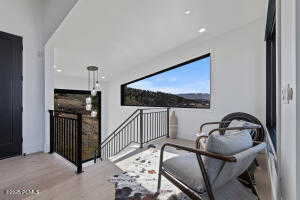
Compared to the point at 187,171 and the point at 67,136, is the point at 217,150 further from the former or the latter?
the point at 67,136

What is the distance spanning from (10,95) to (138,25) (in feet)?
8.74

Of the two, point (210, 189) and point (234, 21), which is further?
point (234, 21)

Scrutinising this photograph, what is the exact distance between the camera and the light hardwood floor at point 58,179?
2.05 metres

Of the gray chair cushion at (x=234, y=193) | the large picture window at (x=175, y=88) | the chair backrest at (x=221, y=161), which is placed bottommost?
the gray chair cushion at (x=234, y=193)

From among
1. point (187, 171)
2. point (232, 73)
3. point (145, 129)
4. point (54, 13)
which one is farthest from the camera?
point (145, 129)

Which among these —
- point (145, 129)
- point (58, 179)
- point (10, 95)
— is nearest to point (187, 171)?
point (58, 179)

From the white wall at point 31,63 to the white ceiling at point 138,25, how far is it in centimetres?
44

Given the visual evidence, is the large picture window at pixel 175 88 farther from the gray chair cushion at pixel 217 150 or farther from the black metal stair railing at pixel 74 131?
the gray chair cushion at pixel 217 150

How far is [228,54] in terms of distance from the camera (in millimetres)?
4340

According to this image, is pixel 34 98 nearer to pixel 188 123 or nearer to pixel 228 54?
pixel 188 123

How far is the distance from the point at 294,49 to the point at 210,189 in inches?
44.1

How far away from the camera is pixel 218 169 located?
147 centimetres

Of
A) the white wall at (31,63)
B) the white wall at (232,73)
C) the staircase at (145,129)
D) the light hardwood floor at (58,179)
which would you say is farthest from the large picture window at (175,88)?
the white wall at (31,63)

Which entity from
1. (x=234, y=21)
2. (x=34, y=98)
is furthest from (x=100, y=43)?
(x=234, y=21)
